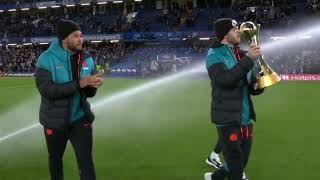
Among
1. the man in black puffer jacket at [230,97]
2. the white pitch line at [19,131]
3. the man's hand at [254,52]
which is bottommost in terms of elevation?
the white pitch line at [19,131]

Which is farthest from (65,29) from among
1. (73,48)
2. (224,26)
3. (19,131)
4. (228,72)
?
(19,131)

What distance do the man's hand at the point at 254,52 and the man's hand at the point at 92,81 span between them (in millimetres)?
1517

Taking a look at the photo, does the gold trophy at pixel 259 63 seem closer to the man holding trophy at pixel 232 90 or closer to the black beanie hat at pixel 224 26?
the man holding trophy at pixel 232 90

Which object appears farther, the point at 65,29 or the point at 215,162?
the point at 215,162

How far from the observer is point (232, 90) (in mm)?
5469

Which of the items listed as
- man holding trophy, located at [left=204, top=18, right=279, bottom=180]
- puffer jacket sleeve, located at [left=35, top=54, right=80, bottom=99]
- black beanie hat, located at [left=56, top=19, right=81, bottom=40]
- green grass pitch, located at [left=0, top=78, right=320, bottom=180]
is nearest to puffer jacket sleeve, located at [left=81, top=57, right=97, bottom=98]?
puffer jacket sleeve, located at [left=35, top=54, right=80, bottom=99]

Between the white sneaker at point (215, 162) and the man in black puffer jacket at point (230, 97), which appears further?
the white sneaker at point (215, 162)

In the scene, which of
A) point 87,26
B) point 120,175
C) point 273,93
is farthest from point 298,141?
point 87,26

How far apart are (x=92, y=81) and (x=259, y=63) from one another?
1730 millimetres

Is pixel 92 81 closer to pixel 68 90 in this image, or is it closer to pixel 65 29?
pixel 68 90

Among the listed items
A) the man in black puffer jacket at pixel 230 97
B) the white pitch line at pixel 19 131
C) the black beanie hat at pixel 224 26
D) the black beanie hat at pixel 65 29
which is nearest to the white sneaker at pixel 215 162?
the man in black puffer jacket at pixel 230 97

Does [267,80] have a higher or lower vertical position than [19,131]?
higher

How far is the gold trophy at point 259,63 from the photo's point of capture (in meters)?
5.39

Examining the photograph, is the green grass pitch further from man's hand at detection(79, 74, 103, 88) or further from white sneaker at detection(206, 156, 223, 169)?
man's hand at detection(79, 74, 103, 88)
